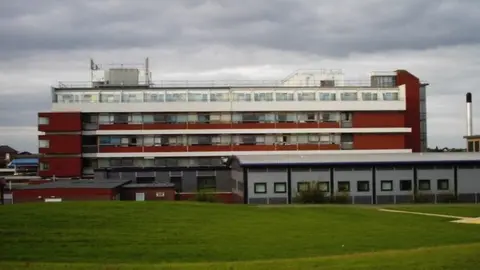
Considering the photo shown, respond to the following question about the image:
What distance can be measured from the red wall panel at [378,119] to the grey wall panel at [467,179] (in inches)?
1008

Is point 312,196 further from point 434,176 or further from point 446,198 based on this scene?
point 446,198

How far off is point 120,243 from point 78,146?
61.3m

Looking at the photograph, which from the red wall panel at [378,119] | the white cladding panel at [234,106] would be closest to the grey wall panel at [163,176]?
the white cladding panel at [234,106]

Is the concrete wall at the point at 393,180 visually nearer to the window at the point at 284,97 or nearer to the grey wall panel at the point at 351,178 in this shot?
the grey wall panel at the point at 351,178

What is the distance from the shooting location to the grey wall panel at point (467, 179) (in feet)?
230

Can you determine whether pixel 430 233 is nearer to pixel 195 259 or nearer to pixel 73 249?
pixel 195 259

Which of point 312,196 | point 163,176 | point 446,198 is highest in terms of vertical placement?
point 163,176

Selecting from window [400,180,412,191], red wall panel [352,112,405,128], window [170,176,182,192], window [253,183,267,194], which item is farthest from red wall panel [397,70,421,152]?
window [253,183,267,194]

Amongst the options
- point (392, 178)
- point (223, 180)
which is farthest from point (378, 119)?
point (392, 178)

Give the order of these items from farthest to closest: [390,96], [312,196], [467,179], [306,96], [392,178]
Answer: [390,96]
[306,96]
[467,179]
[392,178]
[312,196]

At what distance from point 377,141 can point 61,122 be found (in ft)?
140

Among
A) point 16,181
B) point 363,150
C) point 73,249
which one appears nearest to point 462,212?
point 73,249

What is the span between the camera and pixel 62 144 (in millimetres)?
89750

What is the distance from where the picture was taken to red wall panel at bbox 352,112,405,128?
9494 cm
